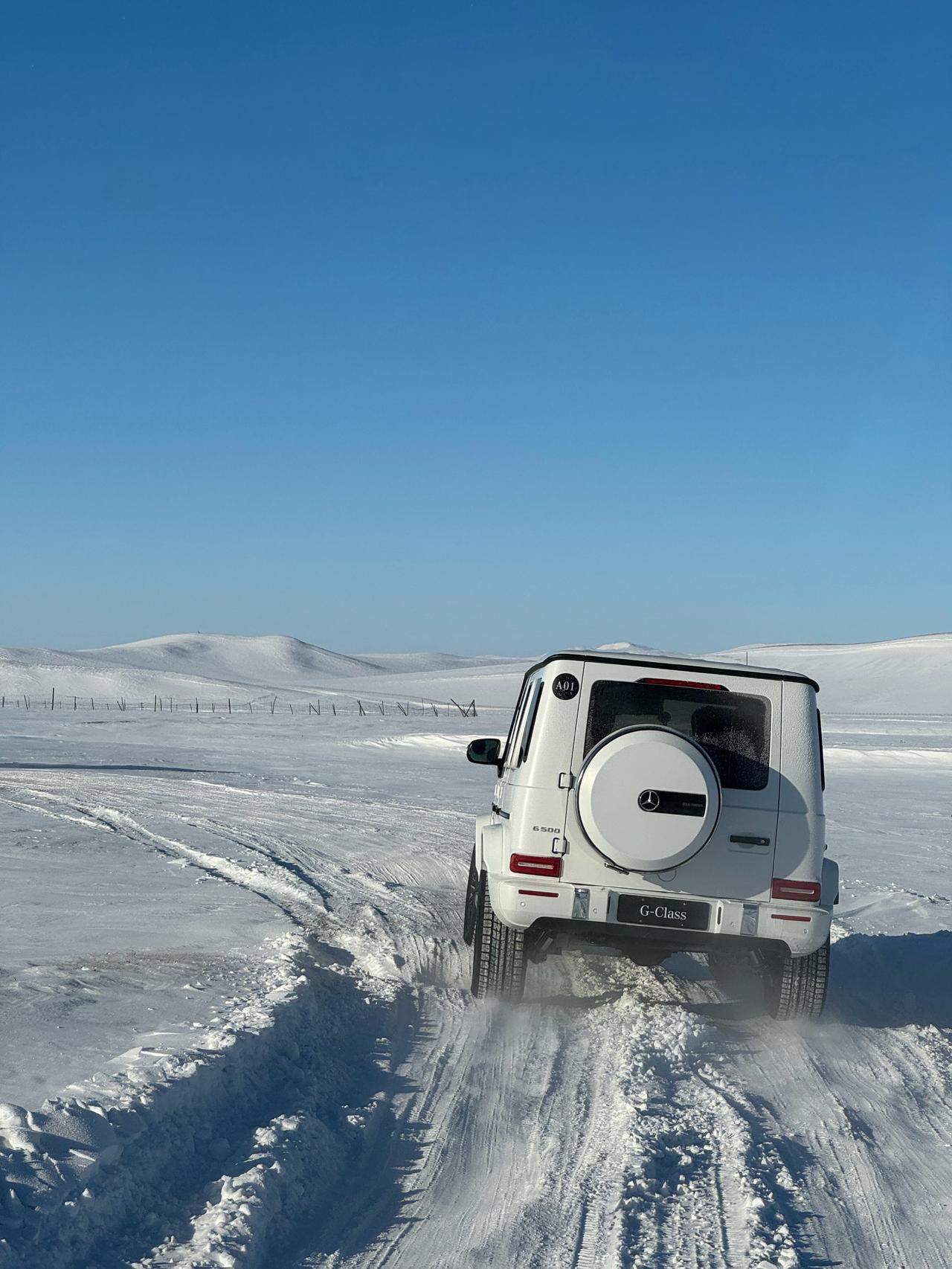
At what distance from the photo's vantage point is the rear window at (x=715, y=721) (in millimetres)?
6445

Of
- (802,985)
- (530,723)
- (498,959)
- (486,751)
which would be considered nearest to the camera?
(802,985)

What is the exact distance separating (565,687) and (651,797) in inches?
33.5

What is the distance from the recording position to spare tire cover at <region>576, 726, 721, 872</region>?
5988mm

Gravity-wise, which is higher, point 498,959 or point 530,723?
point 530,723

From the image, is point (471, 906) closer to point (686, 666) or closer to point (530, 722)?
point (530, 722)

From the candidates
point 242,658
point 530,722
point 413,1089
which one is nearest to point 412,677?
point 242,658

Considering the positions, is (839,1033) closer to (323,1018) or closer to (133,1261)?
(323,1018)

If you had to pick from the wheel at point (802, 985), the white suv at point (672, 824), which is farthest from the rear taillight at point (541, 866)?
the wheel at point (802, 985)

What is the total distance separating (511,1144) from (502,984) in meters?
2.16

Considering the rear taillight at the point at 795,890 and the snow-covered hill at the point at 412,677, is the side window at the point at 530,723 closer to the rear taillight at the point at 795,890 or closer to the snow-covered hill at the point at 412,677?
the rear taillight at the point at 795,890

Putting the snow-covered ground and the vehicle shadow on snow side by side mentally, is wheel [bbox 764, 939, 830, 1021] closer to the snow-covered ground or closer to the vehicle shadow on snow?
the snow-covered ground

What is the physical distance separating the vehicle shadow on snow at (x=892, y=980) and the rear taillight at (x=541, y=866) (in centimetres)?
215

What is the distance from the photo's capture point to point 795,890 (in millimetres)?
6395

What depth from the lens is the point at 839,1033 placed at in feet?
22.1
